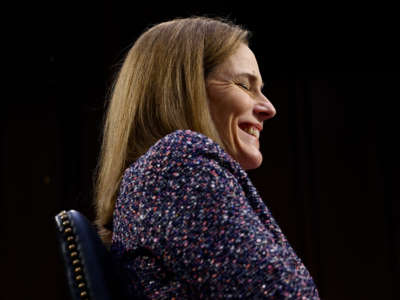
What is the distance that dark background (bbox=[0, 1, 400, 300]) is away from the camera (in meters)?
2.93

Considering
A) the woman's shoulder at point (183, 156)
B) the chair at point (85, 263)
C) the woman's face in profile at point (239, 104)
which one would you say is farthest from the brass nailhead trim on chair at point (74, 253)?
the woman's face in profile at point (239, 104)

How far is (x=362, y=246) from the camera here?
2.89 m

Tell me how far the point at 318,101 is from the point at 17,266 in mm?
2170

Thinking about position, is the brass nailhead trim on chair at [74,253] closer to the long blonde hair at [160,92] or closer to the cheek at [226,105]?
the long blonde hair at [160,92]

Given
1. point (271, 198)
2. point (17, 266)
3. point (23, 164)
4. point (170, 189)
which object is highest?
point (170, 189)

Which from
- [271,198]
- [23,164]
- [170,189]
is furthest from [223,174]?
[23,164]

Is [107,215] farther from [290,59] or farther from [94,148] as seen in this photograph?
[290,59]

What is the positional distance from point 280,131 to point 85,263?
2.52 meters

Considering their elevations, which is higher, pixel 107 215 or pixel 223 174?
pixel 223 174

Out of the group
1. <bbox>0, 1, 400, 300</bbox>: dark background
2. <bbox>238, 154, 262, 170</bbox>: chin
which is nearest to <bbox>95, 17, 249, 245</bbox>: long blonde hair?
<bbox>238, 154, 262, 170</bbox>: chin

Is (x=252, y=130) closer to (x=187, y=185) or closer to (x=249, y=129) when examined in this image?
(x=249, y=129)

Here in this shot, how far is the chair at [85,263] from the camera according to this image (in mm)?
672

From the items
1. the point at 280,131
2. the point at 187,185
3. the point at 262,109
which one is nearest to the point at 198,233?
the point at 187,185

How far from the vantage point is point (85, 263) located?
0.68 m
